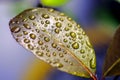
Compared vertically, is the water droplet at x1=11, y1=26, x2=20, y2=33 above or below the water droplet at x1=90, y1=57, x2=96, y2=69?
below

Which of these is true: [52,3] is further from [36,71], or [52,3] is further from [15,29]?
[15,29]

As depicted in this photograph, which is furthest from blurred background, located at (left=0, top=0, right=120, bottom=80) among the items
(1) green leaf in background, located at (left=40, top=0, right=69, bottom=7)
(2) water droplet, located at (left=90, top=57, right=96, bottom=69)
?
(2) water droplet, located at (left=90, top=57, right=96, bottom=69)

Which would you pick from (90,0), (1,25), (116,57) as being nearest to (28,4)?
(1,25)

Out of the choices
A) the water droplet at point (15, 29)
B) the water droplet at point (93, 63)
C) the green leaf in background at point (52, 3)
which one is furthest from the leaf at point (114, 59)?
the green leaf in background at point (52, 3)

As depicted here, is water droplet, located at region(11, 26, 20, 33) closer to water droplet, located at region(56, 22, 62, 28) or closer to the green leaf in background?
water droplet, located at region(56, 22, 62, 28)

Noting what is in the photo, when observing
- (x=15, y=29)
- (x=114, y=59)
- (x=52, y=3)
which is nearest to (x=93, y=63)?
(x=114, y=59)

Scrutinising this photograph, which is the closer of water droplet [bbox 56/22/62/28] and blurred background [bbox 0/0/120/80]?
water droplet [bbox 56/22/62/28]
